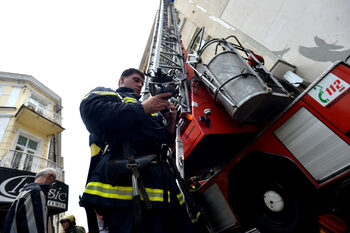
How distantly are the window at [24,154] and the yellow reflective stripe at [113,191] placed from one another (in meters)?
9.29

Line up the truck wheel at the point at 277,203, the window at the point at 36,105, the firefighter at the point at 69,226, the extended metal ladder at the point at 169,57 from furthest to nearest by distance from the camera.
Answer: the window at the point at 36,105, the firefighter at the point at 69,226, the extended metal ladder at the point at 169,57, the truck wheel at the point at 277,203

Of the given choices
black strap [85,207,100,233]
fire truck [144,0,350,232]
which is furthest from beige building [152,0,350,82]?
black strap [85,207,100,233]

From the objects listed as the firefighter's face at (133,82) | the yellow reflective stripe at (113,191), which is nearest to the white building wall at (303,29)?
the firefighter's face at (133,82)

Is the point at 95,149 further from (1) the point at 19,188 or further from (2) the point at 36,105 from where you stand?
(2) the point at 36,105

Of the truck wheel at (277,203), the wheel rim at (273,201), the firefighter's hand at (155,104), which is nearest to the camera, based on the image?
the firefighter's hand at (155,104)

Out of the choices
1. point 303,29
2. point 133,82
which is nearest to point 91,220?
point 133,82

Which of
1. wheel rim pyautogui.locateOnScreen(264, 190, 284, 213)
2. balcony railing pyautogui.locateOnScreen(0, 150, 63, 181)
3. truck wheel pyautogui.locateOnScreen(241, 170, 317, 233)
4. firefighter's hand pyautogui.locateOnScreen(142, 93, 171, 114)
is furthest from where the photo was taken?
balcony railing pyautogui.locateOnScreen(0, 150, 63, 181)

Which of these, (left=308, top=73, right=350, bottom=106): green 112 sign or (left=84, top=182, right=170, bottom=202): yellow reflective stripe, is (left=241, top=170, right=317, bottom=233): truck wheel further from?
(left=84, top=182, right=170, bottom=202): yellow reflective stripe

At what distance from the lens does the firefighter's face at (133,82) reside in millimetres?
1961

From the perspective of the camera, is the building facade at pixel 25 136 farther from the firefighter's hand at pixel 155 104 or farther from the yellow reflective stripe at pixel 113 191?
the firefighter's hand at pixel 155 104

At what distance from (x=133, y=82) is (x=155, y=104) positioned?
2.01 ft

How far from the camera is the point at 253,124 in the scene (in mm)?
2680

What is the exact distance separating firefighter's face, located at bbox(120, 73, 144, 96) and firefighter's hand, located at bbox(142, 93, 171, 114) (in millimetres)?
477

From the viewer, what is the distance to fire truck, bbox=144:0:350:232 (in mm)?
1787
